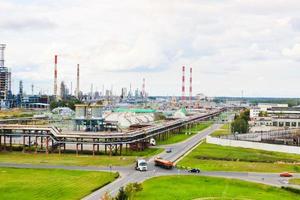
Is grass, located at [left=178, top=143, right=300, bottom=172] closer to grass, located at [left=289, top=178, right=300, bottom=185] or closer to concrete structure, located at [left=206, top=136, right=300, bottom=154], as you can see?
concrete structure, located at [left=206, top=136, right=300, bottom=154]

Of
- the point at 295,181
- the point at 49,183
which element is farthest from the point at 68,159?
the point at 295,181

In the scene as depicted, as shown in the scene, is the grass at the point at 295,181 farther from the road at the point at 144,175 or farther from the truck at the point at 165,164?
the truck at the point at 165,164

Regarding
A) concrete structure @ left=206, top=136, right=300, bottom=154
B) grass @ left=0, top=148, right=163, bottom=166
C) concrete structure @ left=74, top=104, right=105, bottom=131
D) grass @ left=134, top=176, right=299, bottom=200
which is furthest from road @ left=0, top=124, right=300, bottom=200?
concrete structure @ left=74, top=104, right=105, bottom=131

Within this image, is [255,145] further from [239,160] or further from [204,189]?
[204,189]

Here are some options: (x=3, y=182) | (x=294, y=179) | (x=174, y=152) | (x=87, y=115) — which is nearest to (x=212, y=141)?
(x=174, y=152)

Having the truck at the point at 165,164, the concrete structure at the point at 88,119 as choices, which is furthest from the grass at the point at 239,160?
the concrete structure at the point at 88,119

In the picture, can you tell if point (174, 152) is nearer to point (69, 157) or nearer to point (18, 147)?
point (69, 157)
